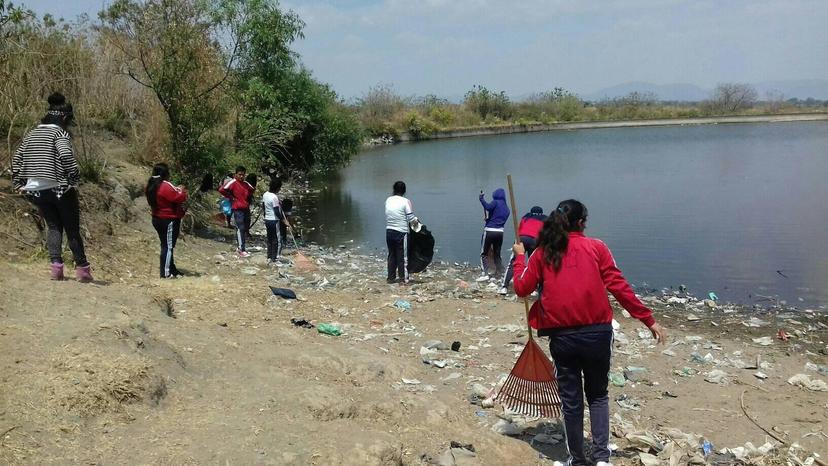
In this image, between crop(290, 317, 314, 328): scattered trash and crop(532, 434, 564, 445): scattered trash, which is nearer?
crop(532, 434, 564, 445): scattered trash

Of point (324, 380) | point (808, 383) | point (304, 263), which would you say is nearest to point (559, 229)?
point (324, 380)

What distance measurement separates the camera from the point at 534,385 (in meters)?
5.22

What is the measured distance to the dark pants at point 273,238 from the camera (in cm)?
1227

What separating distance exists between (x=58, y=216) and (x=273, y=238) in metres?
5.41

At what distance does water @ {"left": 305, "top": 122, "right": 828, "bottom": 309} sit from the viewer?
1366 centimetres

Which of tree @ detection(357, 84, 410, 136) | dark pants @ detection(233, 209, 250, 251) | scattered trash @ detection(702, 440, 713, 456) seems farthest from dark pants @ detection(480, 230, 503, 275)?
tree @ detection(357, 84, 410, 136)

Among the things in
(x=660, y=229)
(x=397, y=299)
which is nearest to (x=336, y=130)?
(x=660, y=229)

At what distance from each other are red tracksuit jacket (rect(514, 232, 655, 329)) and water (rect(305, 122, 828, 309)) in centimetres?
866

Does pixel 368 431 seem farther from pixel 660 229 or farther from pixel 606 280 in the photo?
pixel 660 229

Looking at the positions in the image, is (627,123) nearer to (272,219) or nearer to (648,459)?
(272,219)

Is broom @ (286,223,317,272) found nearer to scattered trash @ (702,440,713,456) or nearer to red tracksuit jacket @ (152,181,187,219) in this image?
red tracksuit jacket @ (152,181,187,219)

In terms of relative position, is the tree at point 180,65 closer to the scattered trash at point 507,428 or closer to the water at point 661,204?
the water at point 661,204

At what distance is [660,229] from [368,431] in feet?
49.4

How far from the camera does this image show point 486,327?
8570 mm
